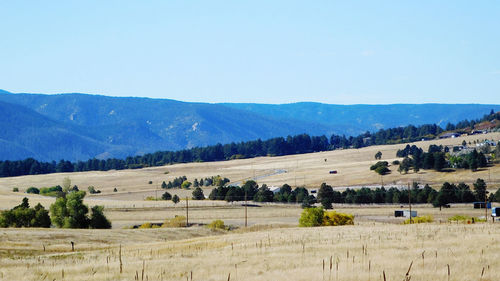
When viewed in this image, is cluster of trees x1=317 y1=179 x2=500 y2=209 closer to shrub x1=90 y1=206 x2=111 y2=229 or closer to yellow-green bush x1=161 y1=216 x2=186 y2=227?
yellow-green bush x1=161 y1=216 x2=186 y2=227

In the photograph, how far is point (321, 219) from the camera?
8231 cm

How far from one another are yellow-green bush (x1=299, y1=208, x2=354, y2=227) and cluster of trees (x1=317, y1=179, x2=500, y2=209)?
97.1ft

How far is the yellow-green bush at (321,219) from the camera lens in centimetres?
8131

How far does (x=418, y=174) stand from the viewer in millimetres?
159125

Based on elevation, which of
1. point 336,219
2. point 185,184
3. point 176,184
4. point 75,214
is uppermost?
point 176,184

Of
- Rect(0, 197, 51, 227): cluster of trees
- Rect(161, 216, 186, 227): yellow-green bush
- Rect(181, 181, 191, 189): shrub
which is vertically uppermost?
Rect(181, 181, 191, 189): shrub

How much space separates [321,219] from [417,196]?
136 ft

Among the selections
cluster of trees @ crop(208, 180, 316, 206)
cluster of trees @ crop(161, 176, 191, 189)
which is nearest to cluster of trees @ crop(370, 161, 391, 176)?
cluster of trees @ crop(208, 180, 316, 206)

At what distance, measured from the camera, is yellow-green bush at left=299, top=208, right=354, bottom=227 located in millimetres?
81312

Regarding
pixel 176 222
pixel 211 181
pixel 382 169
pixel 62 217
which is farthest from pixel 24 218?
pixel 211 181

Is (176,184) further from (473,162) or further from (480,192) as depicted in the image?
(480,192)

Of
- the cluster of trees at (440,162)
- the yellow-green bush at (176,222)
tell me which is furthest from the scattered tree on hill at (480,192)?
the yellow-green bush at (176,222)

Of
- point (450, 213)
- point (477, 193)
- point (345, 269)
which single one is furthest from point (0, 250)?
point (477, 193)

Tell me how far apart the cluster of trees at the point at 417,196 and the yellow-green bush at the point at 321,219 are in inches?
1165
